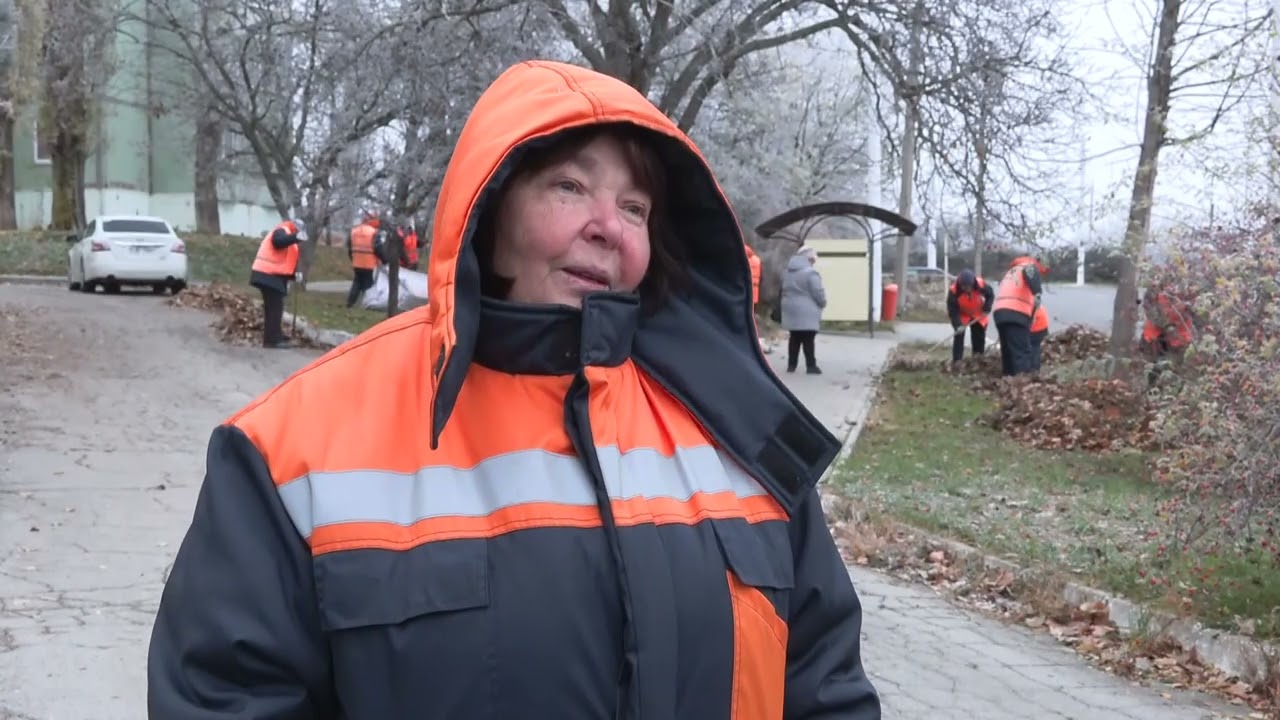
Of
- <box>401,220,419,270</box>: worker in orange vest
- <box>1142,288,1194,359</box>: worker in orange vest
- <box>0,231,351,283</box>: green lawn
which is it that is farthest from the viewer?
<box>0,231,351,283</box>: green lawn

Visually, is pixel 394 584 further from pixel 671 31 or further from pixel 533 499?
pixel 671 31

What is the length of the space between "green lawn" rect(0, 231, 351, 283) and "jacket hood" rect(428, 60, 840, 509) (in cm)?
2765

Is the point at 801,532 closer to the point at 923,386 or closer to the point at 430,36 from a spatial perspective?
the point at 430,36

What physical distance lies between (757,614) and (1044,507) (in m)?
8.31

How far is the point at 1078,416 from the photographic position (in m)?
14.0

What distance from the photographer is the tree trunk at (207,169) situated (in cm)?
2896

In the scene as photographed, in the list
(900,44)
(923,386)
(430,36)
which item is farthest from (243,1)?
(923,386)

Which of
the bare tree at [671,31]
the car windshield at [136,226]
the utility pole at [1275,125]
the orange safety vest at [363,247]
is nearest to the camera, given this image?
the utility pole at [1275,125]

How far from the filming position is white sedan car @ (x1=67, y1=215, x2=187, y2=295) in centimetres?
2462

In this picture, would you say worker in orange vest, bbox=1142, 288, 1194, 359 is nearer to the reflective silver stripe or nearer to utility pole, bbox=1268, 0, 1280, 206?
utility pole, bbox=1268, 0, 1280, 206

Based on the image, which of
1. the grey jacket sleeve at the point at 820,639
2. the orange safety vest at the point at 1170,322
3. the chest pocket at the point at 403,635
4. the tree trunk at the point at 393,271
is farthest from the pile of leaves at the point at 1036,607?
the tree trunk at the point at 393,271

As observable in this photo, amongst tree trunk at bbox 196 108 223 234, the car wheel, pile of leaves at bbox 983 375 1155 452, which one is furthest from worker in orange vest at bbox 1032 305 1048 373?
the car wheel

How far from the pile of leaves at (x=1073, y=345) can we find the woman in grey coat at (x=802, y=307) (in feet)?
12.2

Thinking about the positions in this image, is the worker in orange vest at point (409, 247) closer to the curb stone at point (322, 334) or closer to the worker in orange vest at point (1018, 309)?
the curb stone at point (322, 334)
